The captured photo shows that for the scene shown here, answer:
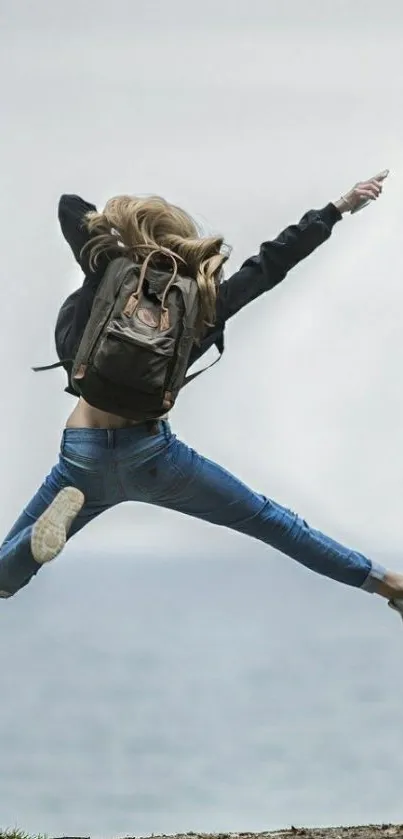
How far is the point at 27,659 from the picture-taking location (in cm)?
4044

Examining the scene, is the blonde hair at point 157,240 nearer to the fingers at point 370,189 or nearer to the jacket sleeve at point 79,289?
the jacket sleeve at point 79,289

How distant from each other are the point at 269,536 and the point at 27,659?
3292 cm

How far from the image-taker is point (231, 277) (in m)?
8.10

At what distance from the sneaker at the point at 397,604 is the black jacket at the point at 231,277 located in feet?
6.31

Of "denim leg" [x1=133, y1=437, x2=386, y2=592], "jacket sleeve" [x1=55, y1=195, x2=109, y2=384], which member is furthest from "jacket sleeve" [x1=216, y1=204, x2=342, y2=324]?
"denim leg" [x1=133, y1=437, x2=386, y2=592]

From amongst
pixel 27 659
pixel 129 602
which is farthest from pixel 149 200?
pixel 129 602

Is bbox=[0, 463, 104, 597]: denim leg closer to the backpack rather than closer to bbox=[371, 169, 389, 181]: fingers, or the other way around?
the backpack

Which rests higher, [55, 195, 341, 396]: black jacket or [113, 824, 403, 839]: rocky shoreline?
[55, 195, 341, 396]: black jacket

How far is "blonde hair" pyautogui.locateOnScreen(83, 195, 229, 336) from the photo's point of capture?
777cm

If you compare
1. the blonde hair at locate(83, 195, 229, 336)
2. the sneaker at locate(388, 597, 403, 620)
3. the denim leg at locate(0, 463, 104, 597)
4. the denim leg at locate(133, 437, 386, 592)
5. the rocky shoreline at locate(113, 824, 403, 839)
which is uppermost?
the blonde hair at locate(83, 195, 229, 336)

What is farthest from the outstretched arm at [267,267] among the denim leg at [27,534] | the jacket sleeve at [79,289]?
the denim leg at [27,534]

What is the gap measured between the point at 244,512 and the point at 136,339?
50.2 inches

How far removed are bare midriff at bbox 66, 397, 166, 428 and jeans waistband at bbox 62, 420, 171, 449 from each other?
37mm

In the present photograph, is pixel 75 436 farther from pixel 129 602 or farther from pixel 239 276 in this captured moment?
pixel 129 602
